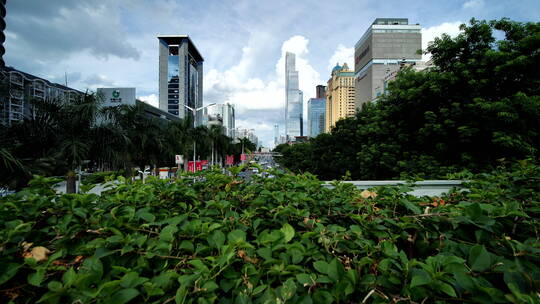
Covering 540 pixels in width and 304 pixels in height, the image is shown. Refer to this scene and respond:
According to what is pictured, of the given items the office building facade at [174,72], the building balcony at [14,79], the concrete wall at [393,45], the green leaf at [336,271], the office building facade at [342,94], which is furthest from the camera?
the office building facade at [174,72]

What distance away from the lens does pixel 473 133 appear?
6828mm

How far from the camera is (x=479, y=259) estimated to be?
2.71ft

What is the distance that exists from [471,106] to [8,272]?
926 cm

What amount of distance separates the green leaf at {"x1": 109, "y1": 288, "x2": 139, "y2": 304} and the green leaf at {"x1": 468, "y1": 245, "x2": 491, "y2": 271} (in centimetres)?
109

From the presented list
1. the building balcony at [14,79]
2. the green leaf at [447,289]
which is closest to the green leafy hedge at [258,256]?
the green leaf at [447,289]

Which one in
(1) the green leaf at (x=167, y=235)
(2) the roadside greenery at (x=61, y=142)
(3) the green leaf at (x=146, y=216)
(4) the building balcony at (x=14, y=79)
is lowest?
(1) the green leaf at (x=167, y=235)

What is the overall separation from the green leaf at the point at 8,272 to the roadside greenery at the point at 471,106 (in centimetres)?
648

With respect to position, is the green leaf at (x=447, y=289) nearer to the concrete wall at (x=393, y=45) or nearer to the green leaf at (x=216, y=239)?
the green leaf at (x=216, y=239)

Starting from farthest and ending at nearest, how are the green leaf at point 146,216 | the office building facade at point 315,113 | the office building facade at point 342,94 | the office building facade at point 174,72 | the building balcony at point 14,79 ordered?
1. the office building facade at point 315,113
2. the office building facade at point 174,72
3. the office building facade at point 342,94
4. the building balcony at point 14,79
5. the green leaf at point 146,216

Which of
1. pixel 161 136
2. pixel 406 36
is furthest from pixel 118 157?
pixel 406 36

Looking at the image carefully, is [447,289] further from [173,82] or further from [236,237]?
[173,82]

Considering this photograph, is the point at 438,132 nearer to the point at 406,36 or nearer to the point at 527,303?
the point at 527,303

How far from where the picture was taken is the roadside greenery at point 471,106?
6.59m

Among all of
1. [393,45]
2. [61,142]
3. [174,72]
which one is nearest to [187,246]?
[61,142]
